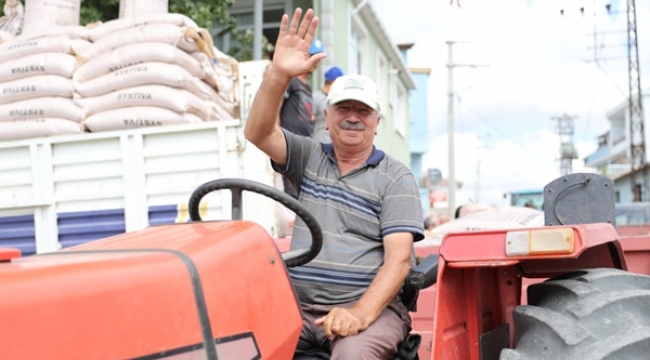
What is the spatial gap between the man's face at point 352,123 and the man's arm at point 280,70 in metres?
0.23

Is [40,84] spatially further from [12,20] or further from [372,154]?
[372,154]

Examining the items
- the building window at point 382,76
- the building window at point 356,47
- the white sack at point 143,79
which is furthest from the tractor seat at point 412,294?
the building window at point 382,76

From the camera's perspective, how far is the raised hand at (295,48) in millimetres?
3158

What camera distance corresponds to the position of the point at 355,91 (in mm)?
3281

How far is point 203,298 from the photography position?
79.8 inches

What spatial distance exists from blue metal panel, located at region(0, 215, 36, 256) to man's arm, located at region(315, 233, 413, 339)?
4182 mm

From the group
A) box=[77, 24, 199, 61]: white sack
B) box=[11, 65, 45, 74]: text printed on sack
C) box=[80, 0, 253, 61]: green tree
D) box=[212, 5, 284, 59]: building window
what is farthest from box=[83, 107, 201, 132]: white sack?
box=[212, 5, 284, 59]: building window

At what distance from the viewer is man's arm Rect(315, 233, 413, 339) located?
9.21ft

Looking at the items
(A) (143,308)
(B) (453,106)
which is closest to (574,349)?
(A) (143,308)

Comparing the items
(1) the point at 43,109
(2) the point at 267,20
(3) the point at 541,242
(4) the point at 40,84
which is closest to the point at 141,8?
(4) the point at 40,84

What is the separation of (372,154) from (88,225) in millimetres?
3653

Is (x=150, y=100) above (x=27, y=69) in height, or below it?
below

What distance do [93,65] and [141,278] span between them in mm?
5380

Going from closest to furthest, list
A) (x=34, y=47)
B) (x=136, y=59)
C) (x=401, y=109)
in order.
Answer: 1. (x=136, y=59)
2. (x=34, y=47)
3. (x=401, y=109)
